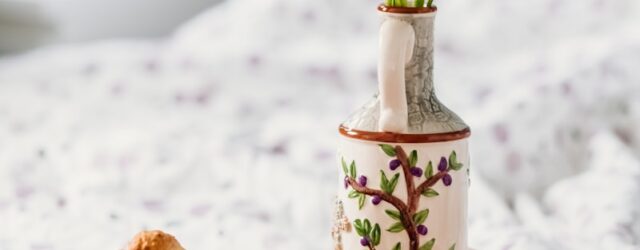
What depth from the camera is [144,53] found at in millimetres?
1875

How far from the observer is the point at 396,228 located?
750 mm

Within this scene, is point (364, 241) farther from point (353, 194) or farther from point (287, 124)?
point (287, 124)

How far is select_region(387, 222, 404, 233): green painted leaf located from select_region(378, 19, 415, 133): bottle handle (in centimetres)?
8

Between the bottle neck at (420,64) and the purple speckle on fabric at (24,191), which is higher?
the bottle neck at (420,64)

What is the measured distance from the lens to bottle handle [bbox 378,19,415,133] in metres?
0.73

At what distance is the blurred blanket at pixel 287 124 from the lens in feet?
4.04

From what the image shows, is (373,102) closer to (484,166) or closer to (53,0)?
(484,166)

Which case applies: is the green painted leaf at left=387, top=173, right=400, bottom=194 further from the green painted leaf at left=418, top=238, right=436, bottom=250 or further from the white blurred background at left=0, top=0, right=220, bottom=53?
the white blurred background at left=0, top=0, right=220, bottom=53

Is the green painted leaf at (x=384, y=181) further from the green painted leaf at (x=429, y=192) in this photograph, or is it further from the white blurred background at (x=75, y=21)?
the white blurred background at (x=75, y=21)

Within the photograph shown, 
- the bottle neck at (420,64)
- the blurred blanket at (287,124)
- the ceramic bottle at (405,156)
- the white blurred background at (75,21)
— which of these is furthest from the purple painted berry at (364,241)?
the white blurred background at (75,21)

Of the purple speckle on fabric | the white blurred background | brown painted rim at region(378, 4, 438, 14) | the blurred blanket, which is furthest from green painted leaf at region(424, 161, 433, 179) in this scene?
the white blurred background

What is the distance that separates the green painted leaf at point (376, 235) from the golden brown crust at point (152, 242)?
17cm

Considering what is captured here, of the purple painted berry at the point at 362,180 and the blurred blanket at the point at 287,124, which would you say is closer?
the purple painted berry at the point at 362,180

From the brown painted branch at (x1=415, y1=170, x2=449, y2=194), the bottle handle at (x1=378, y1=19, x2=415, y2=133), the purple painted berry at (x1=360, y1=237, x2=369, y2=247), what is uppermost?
the bottle handle at (x1=378, y1=19, x2=415, y2=133)
